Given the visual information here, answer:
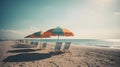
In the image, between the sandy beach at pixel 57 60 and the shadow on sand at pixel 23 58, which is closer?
the sandy beach at pixel 57 60

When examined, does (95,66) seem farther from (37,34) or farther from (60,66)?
(37,34)

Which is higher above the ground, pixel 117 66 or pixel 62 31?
pixel 62 31

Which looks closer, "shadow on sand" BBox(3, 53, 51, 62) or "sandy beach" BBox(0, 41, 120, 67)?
"sandy beach" BBox(0, 41, 120, 67)

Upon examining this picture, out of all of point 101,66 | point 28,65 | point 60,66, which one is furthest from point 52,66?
point 101,66

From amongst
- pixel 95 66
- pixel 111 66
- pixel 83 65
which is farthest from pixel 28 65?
pixel 111 66

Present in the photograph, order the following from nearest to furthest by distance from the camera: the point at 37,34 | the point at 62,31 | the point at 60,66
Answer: the point at 60,66, the point at 62,31, the point at 37,34

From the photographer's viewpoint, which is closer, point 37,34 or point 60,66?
point 60,66

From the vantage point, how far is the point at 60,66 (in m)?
5.68

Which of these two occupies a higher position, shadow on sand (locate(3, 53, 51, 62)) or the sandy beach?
shadow on sand (locate(3, 53, 51, 62))

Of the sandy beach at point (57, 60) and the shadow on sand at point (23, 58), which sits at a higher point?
the shadow on sand at point (23, 58)

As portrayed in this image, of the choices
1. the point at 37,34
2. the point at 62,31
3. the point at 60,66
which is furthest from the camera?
the point at 37,34

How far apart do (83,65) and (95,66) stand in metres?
0.52

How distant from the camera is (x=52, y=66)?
18.7ft

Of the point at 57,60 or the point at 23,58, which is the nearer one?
the point at 57,60
